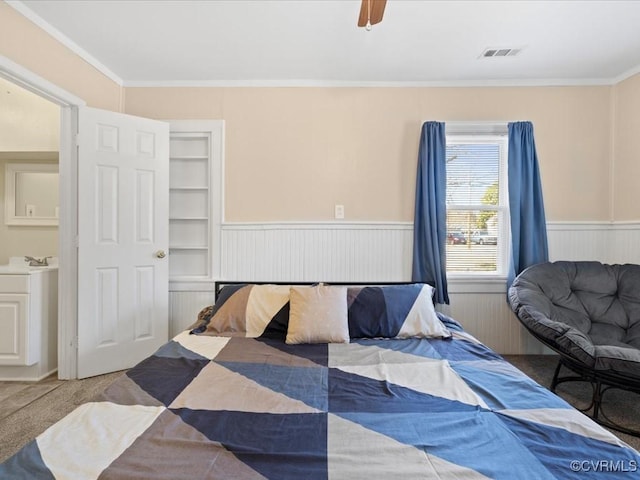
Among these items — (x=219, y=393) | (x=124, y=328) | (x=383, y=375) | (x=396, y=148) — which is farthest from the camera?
(x=396, y=148)

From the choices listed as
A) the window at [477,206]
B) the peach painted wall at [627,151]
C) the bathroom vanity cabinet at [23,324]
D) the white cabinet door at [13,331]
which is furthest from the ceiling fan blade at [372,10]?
the white cabinet door at [13,331]

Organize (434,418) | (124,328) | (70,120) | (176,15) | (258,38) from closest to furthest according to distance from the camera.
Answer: (434,418)
(176,15)
(258,38)
(70,120)
(124,328)

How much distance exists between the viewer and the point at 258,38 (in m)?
2.44

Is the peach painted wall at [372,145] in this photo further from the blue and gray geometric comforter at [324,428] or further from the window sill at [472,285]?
the blue and gray geometric comforter at [324,428]

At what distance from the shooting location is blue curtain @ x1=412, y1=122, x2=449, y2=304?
290cm

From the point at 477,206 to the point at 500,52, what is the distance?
125cm

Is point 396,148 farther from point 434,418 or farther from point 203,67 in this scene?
point 434,418

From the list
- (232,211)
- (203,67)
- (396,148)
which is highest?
(203,67)

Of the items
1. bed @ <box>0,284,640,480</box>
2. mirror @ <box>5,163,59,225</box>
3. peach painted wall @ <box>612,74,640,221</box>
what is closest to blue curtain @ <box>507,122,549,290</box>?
peach painted wall @ <box>612,74,640,221</box>

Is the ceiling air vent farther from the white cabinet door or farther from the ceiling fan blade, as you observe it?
the white cabinet door

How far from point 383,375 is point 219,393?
713 mm

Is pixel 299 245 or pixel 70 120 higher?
pixel 70 120

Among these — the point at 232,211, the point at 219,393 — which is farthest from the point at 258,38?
the point at 219,393

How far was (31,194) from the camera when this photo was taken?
3.33 meters
